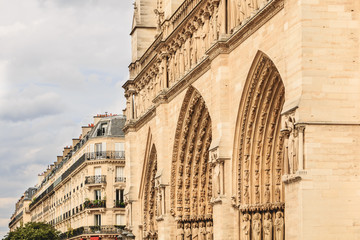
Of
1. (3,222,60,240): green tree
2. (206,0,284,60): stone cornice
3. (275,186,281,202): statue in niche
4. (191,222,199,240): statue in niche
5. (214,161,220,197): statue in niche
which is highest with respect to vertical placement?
(206,0,284,60): stone cornice

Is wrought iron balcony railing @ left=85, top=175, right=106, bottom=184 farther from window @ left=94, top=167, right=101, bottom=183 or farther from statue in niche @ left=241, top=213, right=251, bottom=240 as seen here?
statue in niche @ left=241, top=213, right=251, bottom=240

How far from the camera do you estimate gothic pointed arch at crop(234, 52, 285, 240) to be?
97.9 feet

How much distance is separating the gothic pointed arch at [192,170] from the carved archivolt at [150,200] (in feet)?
21.3

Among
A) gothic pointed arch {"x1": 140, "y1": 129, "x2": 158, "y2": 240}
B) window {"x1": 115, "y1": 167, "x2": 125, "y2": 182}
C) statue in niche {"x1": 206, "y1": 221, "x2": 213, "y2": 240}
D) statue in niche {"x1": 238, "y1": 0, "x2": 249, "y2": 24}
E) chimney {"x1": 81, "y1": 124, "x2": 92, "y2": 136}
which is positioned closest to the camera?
statue in niche {"x1": 238, "y1": 0, "x2": 249, "y2": 24}

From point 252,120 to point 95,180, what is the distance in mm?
35639

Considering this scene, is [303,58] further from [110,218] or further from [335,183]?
[110,218]

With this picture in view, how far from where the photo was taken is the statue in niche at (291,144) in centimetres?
2523

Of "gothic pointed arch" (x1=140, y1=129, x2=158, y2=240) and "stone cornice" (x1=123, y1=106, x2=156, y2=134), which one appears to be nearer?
"stone cornice" (x1=123, y1=106, x2=156, y2=134)

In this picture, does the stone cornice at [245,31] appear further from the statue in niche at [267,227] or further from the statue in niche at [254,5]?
the statue in niche at [267,227]

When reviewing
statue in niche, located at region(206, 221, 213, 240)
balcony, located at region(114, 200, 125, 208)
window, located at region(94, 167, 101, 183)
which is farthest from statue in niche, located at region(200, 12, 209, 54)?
window, located at region(94, 167, 101, 183)

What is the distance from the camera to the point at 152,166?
156ft

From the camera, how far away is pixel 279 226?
2977 centimetres

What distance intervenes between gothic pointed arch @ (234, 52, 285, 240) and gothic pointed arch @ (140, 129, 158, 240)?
15595 mm

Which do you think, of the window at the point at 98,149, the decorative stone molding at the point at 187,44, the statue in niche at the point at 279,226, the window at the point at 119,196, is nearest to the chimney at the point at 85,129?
the window at the point at 98,149
